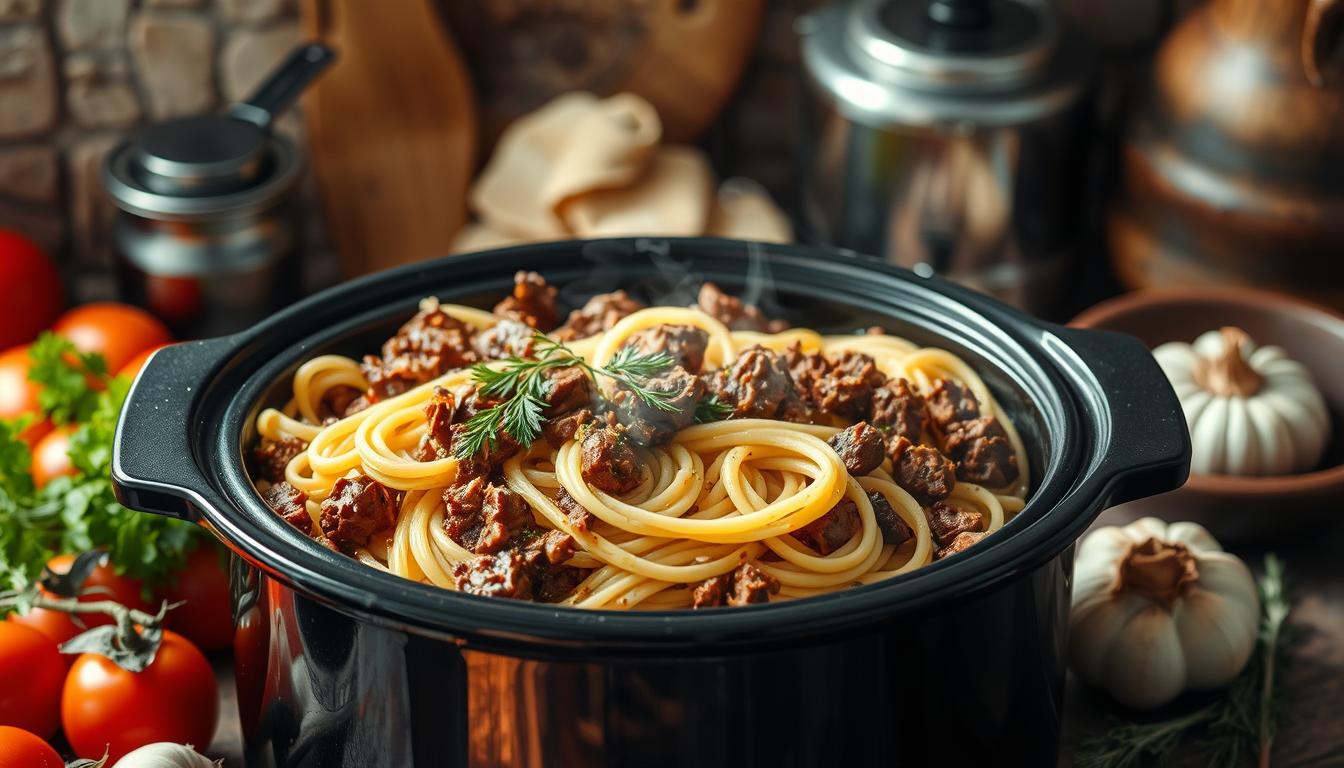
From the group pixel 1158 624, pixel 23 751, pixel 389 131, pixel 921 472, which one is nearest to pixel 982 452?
pixel 921 472

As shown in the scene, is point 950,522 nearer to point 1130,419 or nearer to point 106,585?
point 1130,419

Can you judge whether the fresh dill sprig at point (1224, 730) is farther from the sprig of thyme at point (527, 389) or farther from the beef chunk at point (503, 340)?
the beef chunk at point (503, 340)

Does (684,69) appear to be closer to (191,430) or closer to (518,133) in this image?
(518,133)

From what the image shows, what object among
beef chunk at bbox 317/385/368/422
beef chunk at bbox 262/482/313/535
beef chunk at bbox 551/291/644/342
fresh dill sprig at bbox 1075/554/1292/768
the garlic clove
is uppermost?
beef chunk at bbox 551/291/644/342

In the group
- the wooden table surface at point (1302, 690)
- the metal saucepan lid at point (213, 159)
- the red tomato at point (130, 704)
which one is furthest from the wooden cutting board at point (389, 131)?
the red tomato at point (130, 704)

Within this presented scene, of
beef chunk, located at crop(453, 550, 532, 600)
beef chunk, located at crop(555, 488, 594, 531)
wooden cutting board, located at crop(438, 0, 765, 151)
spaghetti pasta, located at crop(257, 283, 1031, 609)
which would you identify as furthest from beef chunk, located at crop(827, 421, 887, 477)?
wooden cutting board, located at crop(438, 0, 765, 151)

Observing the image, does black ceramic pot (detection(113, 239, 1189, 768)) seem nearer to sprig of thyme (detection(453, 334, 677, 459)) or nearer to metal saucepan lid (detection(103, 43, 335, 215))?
sprig of thyme (detection(453, 334, 677, 459))

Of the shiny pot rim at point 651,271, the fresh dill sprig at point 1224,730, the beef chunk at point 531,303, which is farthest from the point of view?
the beef chunk at point 531,303
